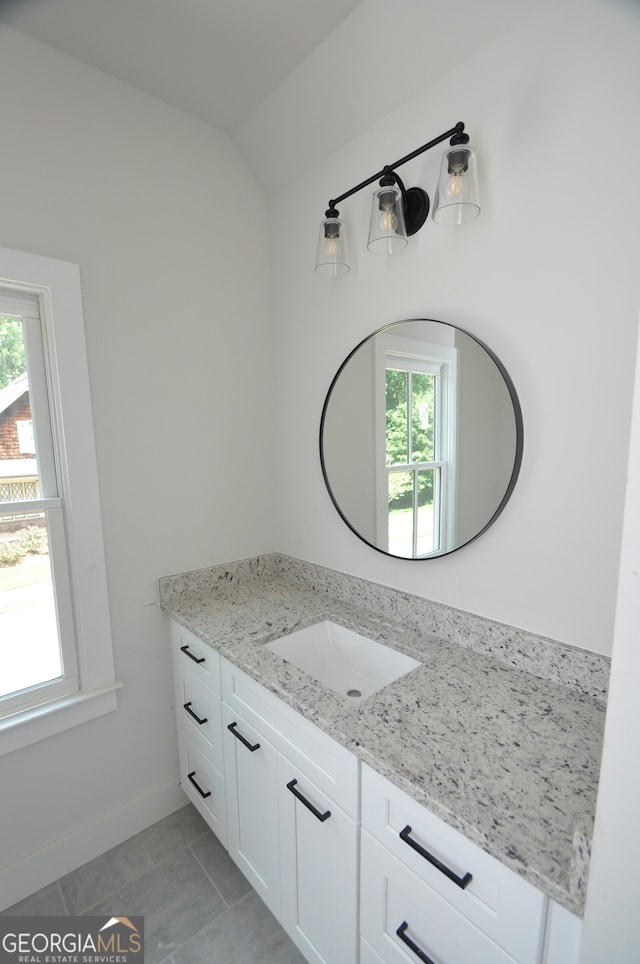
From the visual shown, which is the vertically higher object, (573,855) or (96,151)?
(96,151)

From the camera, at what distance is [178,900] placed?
1.35 m

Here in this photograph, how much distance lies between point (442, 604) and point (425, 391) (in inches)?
26.8

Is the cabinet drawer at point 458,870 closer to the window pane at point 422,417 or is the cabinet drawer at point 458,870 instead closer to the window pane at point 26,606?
the window pane at point 422,417

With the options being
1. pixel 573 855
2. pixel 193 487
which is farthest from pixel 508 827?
pixel 193 487

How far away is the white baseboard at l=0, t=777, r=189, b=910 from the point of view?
52.8 inches

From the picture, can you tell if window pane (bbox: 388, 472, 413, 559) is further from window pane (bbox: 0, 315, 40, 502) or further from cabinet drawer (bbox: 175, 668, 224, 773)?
window pane (bbox: 0, 315, 40, 502)

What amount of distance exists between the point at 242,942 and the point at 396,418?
1683mm

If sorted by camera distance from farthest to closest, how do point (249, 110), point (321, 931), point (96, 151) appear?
point (249, 110) < point (96, 151) < point (321, 931)

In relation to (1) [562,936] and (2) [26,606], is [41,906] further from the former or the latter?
(1) [562,936]

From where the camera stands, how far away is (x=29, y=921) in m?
1.29

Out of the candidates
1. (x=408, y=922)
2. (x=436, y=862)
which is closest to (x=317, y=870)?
(x=408, y=922)

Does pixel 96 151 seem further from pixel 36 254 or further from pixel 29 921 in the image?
pixel 29 921

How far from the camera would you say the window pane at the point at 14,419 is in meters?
1.28

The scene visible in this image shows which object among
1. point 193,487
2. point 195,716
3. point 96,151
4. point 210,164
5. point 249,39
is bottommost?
point 195,716
